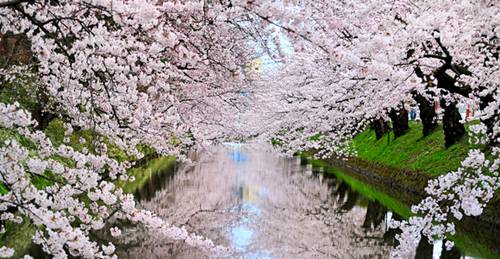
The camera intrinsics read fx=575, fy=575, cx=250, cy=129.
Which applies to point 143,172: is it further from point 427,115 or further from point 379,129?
point 427,115

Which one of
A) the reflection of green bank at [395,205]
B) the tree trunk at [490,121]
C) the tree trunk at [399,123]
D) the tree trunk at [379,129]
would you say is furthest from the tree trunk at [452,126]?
the tree trunk at [379,129]

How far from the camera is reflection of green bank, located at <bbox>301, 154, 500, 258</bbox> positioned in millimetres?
9883

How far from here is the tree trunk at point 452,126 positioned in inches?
592

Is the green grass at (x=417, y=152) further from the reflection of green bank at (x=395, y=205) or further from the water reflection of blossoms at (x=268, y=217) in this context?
the water reflection of blossoms at (x=268, y=217)

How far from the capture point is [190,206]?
1602 cm

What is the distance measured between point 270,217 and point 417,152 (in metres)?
6.20

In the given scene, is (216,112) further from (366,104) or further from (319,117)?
(366,104)

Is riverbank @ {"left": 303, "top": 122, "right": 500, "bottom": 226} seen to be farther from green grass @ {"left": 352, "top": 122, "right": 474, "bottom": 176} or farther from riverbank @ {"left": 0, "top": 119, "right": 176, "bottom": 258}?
riverbank @ {"left": 0, "top": 119, "right": 176, "bottom": 258}

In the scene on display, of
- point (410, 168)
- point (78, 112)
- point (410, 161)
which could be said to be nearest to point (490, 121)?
point (78, 112)

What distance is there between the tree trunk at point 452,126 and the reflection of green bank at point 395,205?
2223 millimetres

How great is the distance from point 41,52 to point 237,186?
1684cm

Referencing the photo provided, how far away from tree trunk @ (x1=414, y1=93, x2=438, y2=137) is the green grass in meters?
0.21

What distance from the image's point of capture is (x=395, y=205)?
15008 millimetres

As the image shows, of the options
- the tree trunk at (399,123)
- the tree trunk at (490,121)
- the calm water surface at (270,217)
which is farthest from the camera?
the tree trunk at (399,123)
